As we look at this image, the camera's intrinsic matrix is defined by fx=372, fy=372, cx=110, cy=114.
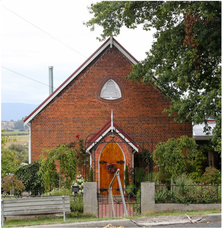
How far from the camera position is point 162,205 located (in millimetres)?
13562

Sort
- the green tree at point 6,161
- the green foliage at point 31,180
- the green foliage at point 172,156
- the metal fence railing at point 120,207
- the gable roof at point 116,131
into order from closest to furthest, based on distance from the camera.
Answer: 1. the metal fence railing at point 120,207
2. the green foliage at point 172,156
3. the green tree at point 6,161
4. the green foliage at point 31,180
5. the gable roof at point 116,131

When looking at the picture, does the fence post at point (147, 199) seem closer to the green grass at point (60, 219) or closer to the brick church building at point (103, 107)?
the green grass at point (60, 219)

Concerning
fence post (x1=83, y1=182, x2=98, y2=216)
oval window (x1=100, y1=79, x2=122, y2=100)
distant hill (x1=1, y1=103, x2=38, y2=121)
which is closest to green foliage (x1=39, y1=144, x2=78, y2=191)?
fence post (x1=83, y1=182, x2=98, y2=216)

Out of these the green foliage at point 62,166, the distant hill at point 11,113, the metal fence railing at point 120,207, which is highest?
the distant hill at point 11,113

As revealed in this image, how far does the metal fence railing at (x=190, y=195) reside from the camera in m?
13.7

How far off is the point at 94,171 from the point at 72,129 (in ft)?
9.09

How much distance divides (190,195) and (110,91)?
28.4 feet

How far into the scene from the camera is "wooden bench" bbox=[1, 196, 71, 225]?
481 inches

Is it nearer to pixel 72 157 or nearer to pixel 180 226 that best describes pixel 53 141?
pixel 72 157

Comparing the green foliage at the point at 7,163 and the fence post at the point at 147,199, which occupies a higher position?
the green foliage at the point at 7,163

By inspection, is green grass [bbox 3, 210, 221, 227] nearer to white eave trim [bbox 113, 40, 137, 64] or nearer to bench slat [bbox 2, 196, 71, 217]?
bench slat [bbox 2, 196, 71, 217]

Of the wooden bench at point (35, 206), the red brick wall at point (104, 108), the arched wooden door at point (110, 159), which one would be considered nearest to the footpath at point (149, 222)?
the wooden bench at point (35, 206)

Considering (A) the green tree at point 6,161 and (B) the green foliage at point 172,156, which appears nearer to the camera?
(B) the green foliage at point 172,156

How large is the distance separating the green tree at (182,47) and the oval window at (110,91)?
6.90 ft
